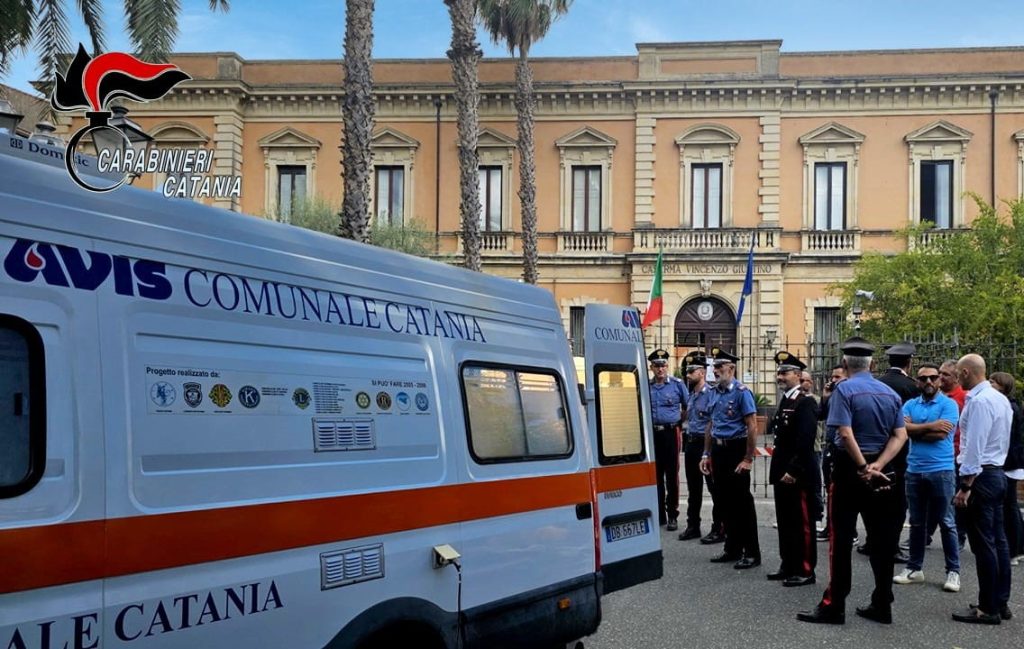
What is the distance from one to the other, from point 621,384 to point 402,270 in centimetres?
320

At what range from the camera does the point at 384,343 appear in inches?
170

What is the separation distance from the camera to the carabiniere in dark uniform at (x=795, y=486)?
8594mm

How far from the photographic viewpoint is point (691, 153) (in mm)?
31125

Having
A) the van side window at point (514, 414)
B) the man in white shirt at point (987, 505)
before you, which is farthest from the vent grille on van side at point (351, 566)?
the man in white shirt at point (987, 505)

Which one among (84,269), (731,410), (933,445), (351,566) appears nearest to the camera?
(84,269)

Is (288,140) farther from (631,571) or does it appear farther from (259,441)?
(259,441)

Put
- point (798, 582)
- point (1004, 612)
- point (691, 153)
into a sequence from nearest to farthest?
point (1004, 612) → point (798, 582) → point (691, 153)

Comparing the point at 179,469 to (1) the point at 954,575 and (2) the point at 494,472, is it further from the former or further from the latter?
(1) the point at 954,575

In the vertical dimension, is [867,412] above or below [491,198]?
below

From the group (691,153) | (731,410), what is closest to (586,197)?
(691,153)

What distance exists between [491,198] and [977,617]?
26.0 metres

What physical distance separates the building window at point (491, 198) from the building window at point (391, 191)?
251 centimetres

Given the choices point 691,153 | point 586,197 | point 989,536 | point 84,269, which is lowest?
point 989,536

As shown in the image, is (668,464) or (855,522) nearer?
(855,522)
